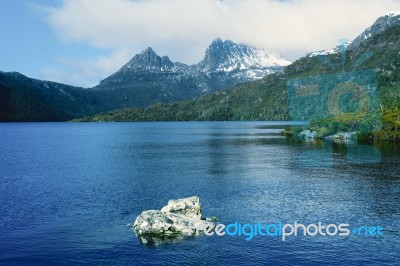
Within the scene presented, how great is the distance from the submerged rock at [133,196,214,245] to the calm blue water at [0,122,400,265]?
1.94 meters

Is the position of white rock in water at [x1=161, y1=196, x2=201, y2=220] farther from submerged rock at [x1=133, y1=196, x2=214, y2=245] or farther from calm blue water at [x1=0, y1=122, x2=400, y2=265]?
calm blue water at [x1=0, y1=122, x2=400, y2=265]

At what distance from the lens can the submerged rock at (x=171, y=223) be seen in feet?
177

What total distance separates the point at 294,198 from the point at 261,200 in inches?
252

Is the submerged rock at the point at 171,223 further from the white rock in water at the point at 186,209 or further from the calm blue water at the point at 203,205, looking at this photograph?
the calm blue water at the point at 203,205

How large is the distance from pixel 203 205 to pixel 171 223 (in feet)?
51.1

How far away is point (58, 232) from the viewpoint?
56000 mm

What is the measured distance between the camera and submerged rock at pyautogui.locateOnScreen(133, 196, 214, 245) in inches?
2126

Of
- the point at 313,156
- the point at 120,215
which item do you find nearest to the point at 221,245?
the point at 120,215

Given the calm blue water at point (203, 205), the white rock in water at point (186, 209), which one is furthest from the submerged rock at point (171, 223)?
the calm blue water at point (203, 205)

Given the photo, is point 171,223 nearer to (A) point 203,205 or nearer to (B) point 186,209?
(B) point 186,209

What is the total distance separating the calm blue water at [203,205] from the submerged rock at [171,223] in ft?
6.35

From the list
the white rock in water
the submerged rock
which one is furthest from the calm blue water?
the white rock in water

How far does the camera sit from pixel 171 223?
56.2 metres

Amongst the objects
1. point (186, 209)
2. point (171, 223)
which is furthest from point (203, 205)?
point (171, 223)
